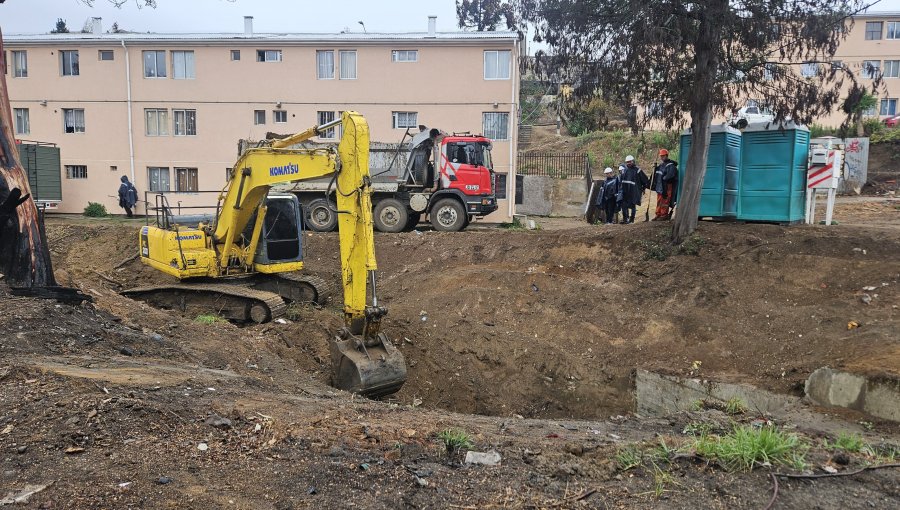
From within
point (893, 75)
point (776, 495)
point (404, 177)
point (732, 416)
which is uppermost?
point (893, 75)

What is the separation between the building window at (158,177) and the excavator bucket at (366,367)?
19440mm

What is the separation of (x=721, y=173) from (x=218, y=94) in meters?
18.3

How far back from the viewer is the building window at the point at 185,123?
23.8 m

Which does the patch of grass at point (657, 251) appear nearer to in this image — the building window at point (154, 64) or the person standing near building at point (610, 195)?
the person standing near building at point (610, 195)

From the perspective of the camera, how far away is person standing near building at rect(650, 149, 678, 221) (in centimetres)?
1336

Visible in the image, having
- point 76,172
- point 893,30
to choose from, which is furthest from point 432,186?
point 893,30

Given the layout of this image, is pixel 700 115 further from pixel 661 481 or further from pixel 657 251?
pixel 661 481

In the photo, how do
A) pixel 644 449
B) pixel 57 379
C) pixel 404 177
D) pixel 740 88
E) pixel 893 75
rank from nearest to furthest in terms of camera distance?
pixel 644 449 < pixel 57 379 < pixel 740 88 < pixel 404 177 < pixel 893 75

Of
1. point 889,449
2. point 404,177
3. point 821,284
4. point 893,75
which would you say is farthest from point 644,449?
point 893,75

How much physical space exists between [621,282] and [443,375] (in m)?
4.18

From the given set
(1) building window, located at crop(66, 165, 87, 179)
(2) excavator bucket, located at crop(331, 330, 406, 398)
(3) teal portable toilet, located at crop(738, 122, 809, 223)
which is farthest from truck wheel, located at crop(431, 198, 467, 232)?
(1) building window, located at crop(66, 165, 87, 179)

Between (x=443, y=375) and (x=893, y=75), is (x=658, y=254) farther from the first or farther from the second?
(x=893, y=75)

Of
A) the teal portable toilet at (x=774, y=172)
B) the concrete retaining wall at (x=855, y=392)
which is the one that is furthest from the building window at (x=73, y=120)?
the concrete retaining wall at (x=855, y=392)

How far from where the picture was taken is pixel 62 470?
3.78 metres
